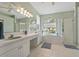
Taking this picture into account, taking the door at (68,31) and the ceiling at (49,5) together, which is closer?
the ceiling at (49,5)

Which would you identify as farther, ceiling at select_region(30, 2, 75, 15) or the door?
the door

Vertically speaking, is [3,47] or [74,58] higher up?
[3,47]

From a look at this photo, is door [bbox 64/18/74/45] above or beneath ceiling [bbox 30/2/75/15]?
beneath

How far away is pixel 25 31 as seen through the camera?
4926 millimetres

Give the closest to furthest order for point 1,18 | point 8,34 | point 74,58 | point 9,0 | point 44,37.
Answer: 1. point 1,18
2. point 8,34
3. point 9,0
4. point 74,58
5. point 44,37

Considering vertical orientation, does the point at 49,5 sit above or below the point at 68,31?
above

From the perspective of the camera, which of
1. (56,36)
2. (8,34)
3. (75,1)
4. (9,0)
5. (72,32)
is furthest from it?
(56,36)

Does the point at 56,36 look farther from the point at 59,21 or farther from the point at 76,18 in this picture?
the point at 76,18

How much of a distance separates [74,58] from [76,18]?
301 cm

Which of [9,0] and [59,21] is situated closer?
[9,0]

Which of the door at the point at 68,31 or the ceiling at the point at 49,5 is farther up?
the ceiling at the point at 49,5

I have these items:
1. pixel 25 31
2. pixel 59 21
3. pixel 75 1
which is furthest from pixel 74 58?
pixel 59 21

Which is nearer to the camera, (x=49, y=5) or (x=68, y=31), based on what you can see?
(x=49, y=5)

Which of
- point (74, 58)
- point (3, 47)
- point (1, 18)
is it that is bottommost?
point (74, 58)
